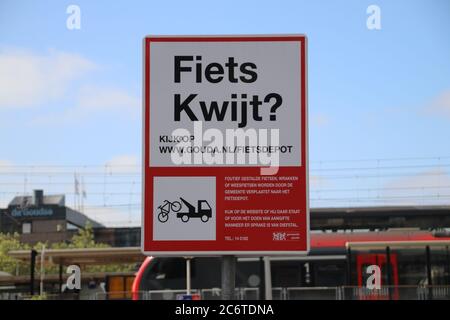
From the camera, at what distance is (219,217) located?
4.66m

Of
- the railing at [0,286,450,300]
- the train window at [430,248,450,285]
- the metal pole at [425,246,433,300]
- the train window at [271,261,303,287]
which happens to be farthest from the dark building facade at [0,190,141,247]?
the metal pole at [425,246,433,300]

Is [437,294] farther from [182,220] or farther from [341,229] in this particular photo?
[182,220]

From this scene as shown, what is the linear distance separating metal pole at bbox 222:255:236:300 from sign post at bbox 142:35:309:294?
0.01 m

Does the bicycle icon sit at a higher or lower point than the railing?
higher

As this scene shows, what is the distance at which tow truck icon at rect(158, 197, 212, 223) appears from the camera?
184 inches

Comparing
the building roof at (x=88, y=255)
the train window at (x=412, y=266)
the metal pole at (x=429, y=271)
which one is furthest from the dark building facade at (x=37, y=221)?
the metal pole at (x=429, y=271)

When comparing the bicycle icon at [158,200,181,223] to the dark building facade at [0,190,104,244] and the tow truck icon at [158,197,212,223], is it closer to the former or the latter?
the tow truck icon at [158,197,212,223]

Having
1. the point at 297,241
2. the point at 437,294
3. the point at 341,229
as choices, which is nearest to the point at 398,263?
the point at 437,294

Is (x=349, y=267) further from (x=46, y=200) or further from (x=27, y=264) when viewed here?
(x=46, y=200)

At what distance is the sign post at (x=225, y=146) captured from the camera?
4.59m

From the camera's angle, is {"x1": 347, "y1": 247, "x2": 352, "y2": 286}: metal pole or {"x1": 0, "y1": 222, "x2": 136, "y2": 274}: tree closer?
{"x1": 347, "y1": 247, "x2": 352, "y2": 286}: metal pole

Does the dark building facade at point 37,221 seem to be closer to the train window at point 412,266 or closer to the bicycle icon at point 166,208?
the train window at point 412,266

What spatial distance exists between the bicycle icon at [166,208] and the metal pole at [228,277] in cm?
44
